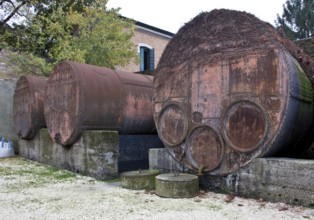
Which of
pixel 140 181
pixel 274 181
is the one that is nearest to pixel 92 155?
pixel 140 181

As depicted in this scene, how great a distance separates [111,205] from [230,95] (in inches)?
95.8

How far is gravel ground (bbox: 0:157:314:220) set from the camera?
435cm

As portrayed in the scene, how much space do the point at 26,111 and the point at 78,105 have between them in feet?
11.9

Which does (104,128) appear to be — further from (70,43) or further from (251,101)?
(70,43)

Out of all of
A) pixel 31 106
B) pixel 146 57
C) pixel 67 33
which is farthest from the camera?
pixel 146 57

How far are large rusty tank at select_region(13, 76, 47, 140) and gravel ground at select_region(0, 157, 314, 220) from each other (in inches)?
131

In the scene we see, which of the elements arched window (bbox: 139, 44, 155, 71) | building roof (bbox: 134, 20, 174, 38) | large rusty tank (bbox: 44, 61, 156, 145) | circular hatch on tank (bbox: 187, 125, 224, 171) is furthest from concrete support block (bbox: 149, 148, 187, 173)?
arched window (bbox: 139, 44, 155, 71)

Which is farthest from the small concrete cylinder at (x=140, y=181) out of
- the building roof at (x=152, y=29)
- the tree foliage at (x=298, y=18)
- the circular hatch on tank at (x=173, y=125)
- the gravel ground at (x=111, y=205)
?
the tree foliage at (x=298, y=18)

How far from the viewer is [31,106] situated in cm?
973

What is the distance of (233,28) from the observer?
5.63m

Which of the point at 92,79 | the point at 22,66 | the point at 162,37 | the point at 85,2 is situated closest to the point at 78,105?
the point at 92,79

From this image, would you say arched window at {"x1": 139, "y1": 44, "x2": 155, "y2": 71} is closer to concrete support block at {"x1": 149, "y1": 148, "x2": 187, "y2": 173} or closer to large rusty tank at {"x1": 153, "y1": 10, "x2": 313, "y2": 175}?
large rusty tank at {"x1": 153, "y1": 10, "x2": 313, "y2": 175}

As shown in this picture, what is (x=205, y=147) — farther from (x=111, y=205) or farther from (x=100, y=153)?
(x=100, y=153)

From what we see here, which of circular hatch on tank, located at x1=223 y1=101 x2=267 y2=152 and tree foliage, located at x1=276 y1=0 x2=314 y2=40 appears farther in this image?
tree foliage, located at x1=276 y1=0 x2=314 y2=40
